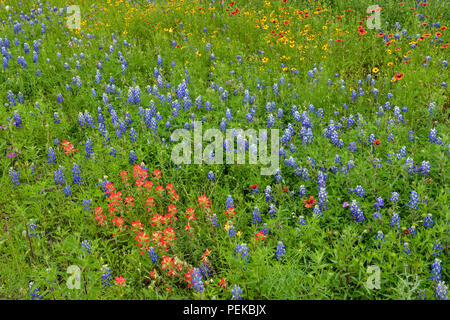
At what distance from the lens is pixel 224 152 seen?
4.69m

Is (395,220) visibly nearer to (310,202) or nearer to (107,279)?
(310,202)

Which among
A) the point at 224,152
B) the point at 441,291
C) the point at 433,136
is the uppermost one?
the point at 433,136

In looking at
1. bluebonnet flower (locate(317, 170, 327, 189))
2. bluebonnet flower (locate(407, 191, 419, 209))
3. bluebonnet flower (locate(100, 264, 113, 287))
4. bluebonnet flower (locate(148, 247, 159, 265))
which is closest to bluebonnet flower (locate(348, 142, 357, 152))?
bluebonnet flower (locate(317, 170, 327, 189))

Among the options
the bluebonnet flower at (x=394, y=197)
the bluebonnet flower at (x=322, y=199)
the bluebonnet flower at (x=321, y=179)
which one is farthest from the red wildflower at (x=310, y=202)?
the bluebonnet flower at (x=394, y=197)

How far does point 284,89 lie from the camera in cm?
571

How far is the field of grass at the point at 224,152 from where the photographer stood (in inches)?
123

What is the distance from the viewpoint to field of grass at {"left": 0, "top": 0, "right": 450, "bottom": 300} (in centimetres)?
312

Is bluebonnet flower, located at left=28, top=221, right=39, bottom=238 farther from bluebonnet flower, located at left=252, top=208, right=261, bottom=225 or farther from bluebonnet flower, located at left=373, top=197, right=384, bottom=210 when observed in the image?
bluebonnet flower, located at left=373, top=197, right=384, bottom=210

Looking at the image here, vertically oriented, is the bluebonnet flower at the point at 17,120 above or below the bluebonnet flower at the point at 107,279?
above

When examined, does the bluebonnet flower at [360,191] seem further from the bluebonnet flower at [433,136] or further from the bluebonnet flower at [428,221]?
the bluebonnet flower at [433,136]

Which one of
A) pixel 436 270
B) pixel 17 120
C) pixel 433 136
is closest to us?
pixel 436 270

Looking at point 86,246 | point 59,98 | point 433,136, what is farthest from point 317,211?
point 59,98
